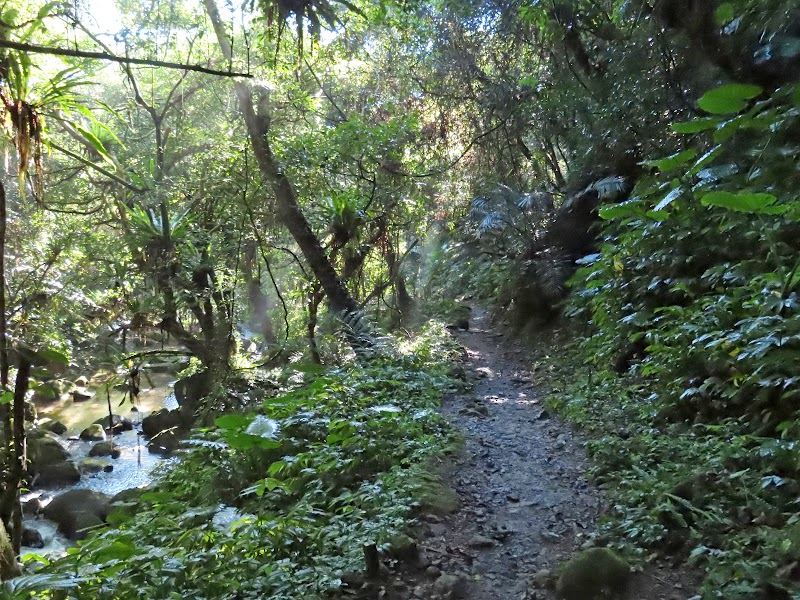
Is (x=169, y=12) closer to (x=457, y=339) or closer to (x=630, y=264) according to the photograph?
(x=457, y=339)

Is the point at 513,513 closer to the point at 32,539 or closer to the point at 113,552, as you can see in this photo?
the point at 113,552

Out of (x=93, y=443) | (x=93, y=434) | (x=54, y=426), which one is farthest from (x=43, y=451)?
(x=54, y=426)

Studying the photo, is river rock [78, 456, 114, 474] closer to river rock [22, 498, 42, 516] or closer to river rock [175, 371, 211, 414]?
river rock [22, 498, 42, 516]

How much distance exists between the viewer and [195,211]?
29.3 ft

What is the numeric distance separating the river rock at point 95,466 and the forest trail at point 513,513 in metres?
7.76

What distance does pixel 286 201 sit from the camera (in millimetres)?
7820

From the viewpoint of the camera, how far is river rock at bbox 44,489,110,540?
8141mm

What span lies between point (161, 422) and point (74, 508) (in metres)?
2.90

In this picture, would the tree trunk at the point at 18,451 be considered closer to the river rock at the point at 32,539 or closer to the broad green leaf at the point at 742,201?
the broad green leaf at the point at 742,201

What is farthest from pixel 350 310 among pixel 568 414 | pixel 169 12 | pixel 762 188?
pixel 169 12

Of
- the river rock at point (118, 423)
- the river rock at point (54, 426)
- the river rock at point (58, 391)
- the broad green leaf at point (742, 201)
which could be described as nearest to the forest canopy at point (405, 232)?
the broad green leaf at point (742, 201)

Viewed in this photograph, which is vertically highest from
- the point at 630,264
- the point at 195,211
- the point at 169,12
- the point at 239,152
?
the point at 169,12

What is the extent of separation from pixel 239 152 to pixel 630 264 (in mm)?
5736

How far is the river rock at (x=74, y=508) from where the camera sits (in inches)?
320
